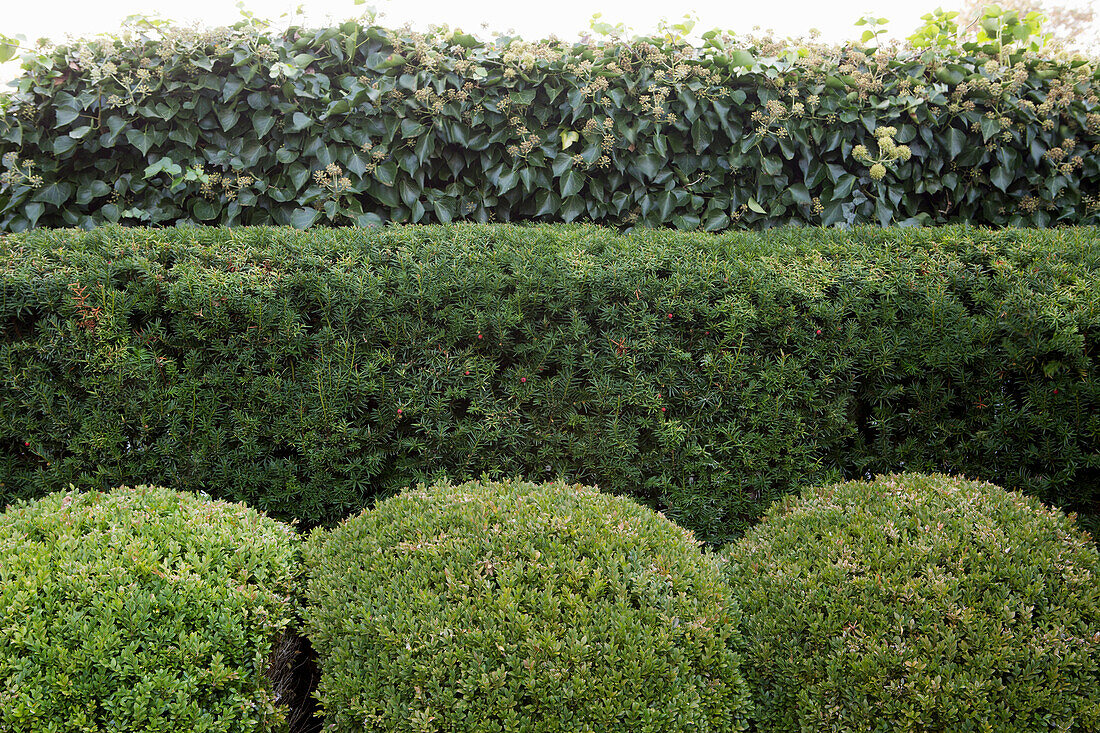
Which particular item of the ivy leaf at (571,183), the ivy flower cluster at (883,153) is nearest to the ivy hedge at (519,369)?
the ivy leaf at (571,183)

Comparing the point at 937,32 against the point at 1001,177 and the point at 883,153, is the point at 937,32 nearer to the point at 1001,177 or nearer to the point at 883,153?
the point at 1001,177

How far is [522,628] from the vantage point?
1.87 m

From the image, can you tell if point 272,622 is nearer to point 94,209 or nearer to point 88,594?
point 88,594

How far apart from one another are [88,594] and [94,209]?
126 inches

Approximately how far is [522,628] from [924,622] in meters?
1.17

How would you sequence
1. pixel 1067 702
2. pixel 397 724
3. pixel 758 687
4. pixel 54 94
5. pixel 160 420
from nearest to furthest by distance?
pixel 397 724 → pixel 1067 702 → pixel 758 687 → pixel 160 420 → pixel 54 94

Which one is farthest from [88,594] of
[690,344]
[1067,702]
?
[1067,702]

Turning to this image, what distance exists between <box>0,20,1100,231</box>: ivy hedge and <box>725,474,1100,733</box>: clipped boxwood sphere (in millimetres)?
2477

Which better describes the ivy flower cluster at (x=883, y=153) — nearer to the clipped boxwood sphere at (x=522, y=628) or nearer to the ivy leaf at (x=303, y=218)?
the clipped boxwood sphere at (x=522, y=628)

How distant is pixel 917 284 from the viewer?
10.1ft

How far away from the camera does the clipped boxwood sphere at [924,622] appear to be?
1.87 metres

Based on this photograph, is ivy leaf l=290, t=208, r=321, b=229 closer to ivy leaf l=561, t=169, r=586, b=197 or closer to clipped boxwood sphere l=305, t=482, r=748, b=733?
ivy leaf l=561, t=169, r=586, b=197

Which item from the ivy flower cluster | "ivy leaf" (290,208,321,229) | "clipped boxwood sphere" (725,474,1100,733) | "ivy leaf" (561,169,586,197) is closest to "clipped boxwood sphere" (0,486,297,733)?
"clipped boxwood sphere" (725,474,1100,733)

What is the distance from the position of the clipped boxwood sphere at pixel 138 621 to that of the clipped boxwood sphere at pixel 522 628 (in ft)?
0.61
